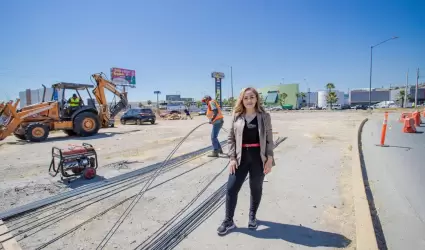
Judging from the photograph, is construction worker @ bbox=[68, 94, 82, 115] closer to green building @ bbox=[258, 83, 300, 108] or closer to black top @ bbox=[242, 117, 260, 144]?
black top @ bbox=[242, 117, 260, 144]

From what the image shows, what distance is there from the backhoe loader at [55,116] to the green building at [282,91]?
10406 centimetres

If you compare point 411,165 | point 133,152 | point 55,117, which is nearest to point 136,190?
point 133,152

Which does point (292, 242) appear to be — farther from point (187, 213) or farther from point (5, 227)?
point (5, 227)

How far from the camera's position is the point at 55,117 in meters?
11.6

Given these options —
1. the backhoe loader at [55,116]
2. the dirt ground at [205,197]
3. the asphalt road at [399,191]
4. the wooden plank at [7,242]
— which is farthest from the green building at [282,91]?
the wooden plank at [7,242]

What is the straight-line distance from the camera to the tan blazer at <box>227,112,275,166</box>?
2945 millimetres

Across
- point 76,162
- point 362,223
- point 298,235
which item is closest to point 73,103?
→ point 76,162

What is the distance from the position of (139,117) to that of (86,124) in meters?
10.6

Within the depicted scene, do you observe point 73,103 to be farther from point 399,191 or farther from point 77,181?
point 399,191

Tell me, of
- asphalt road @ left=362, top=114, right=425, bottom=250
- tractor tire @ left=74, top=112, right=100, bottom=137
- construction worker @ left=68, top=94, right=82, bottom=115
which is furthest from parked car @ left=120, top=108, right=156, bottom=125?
asphalt road @ left=362, top=114, right=425, bottom=250

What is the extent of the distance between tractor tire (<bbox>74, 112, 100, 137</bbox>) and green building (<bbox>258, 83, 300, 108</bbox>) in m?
105

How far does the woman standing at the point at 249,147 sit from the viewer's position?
2951 millimetres

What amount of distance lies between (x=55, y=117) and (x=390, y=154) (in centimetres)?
1305

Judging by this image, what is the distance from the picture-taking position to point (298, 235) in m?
2.97
